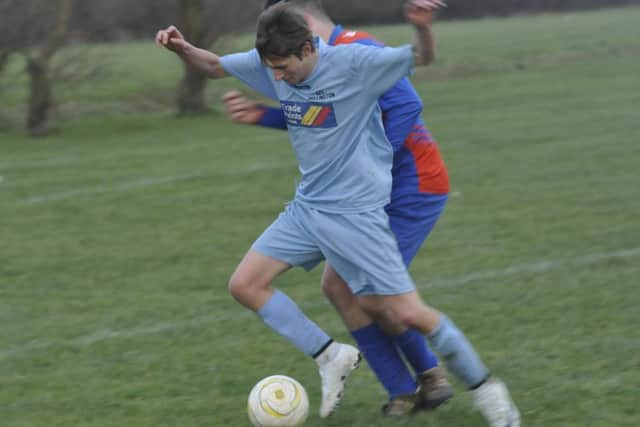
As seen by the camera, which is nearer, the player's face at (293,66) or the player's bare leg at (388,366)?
the player's face at (293,66)

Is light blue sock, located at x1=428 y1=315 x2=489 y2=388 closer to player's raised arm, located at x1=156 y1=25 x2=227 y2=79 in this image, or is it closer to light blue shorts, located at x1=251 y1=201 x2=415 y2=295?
light blue shorts, located at x1=251 y1=201 x2=415 y2=295

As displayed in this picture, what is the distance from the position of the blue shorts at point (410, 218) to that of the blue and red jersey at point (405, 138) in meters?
0.01

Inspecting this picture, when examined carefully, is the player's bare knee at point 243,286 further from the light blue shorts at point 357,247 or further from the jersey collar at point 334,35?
the jersey collar at point 334,35

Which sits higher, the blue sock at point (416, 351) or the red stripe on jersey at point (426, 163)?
the red stripe on jersey at point (426, 163)

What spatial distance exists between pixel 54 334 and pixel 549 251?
141 inches

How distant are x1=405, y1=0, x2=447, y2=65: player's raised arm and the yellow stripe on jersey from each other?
519 mm

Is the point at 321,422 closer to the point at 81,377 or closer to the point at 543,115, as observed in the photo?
the point at 81,377

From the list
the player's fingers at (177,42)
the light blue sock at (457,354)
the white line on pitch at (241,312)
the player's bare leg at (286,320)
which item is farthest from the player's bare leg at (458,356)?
the white line on pitch at (241,312)

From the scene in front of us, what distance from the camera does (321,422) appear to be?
15.0 feet

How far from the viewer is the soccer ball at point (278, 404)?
433 centimetres

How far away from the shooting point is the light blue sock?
4148 millimetres

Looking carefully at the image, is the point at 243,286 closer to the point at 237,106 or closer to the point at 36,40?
the point at 237,106

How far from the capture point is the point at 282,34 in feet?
12.8

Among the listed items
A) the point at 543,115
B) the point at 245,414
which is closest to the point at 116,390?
the point at 245,414
